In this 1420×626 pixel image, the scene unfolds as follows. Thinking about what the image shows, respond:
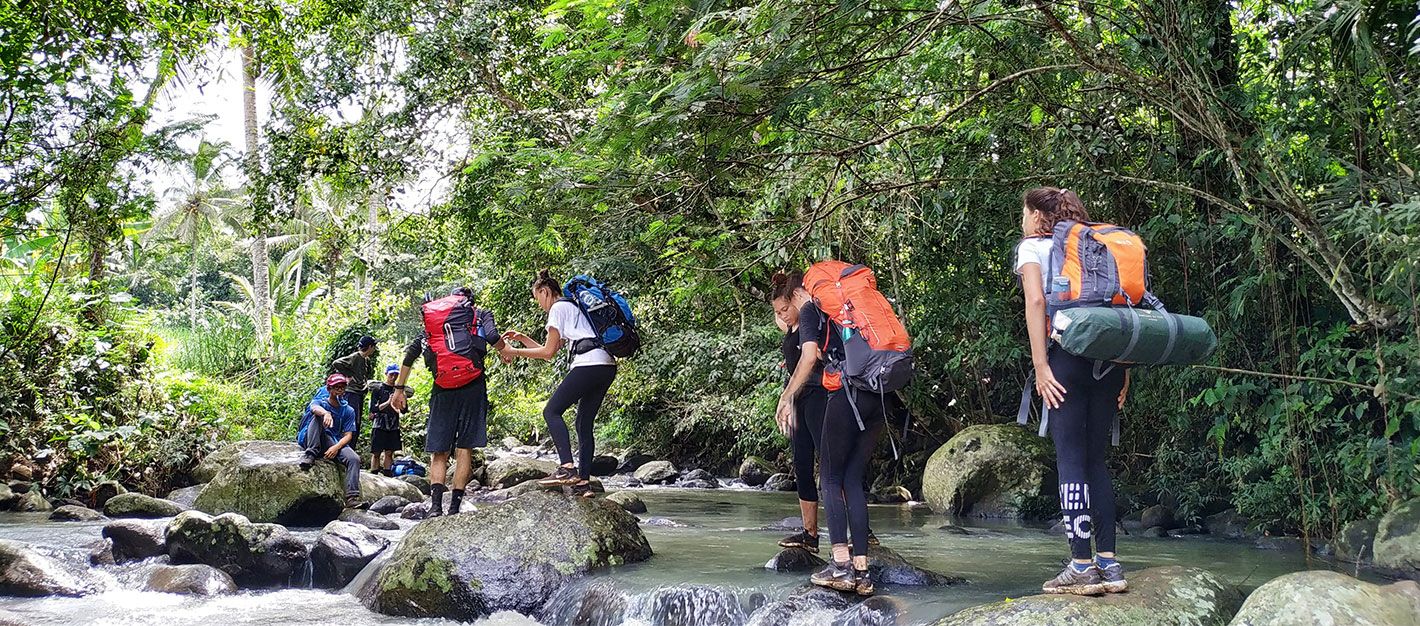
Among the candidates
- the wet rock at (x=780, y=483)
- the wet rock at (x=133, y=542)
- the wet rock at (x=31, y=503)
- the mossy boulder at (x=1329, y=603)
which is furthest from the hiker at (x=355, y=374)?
the mossy boulder at (x=1329, y=603)

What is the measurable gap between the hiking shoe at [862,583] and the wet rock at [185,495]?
363 inches

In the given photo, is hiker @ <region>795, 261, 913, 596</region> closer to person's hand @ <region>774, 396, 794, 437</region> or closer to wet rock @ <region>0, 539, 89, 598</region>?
person's hand @ <region>774, 396, 794, 437</region>

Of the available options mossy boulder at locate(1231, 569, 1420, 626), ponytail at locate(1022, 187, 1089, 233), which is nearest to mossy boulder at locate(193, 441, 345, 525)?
ponytail at locate(1022, 187, 1089, 233)

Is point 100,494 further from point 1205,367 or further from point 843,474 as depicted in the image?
point 1205,367

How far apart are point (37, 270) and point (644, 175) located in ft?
33.9

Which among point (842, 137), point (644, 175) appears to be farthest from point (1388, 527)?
point (644, 175)

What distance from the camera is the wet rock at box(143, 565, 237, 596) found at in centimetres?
751

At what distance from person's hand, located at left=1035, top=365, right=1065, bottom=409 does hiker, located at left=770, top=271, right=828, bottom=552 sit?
134 centimetres

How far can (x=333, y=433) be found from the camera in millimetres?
11148

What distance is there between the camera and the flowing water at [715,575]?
6.01 meters

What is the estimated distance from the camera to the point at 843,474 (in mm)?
5410

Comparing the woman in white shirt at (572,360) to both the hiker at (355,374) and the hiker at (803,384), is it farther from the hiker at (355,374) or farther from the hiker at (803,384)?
the hiker at (355,374)

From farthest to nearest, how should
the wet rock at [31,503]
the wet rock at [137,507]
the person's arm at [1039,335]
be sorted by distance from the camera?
the wet rock at [31,503] → the wet rock at [137,507] → the person's arm at [1039,335]

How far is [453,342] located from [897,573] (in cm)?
362
